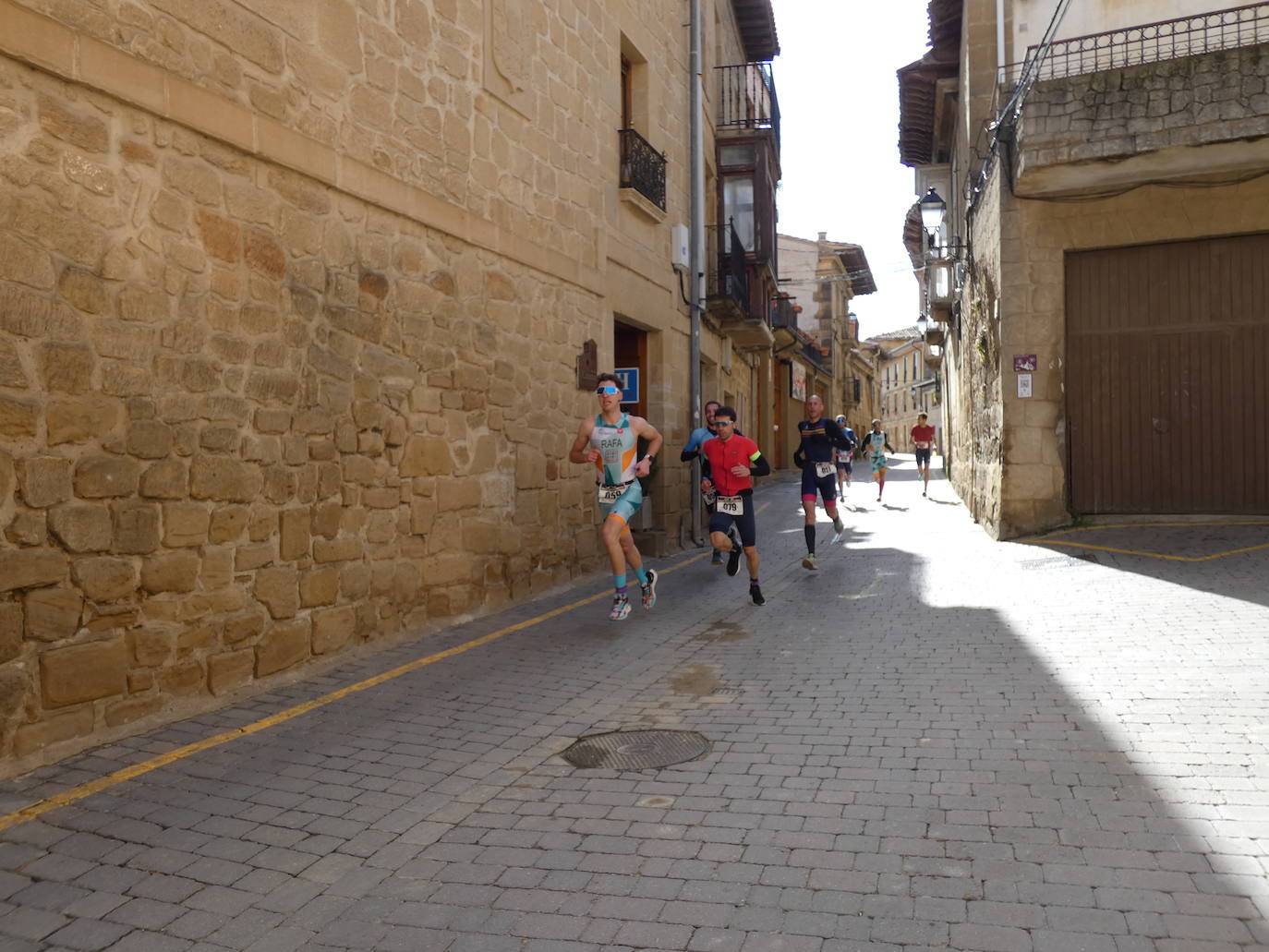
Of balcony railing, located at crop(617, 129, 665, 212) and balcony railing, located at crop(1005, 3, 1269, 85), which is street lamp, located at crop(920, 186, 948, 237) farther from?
balcony railing, located at crop(617, 129, 665, 212)

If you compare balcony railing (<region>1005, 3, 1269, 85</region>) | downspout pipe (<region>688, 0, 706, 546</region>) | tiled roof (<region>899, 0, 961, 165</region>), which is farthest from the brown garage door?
tiled roof (<region>899, 0, 961, 165</region>)

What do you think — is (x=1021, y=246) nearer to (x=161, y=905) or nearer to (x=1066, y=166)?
(x=1066, y=166)

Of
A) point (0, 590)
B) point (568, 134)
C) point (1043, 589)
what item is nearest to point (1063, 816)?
point (0, 590)

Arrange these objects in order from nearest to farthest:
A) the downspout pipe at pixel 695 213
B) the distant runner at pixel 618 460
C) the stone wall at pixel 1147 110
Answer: the distant runner at pixel 618 460 < the stone wall at pixel 1147 110 < the downspout pipe at pixel 695 213

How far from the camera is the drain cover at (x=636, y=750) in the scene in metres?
4.38

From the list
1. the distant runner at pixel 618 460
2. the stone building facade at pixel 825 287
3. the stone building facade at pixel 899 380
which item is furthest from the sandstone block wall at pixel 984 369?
the stone building facade at pixel 899 380

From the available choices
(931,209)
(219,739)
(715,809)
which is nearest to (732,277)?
(931,209)

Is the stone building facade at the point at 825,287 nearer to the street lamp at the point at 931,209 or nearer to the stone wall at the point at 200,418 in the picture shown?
the street lamp at the point at 931,209

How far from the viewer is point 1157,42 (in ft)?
37.5

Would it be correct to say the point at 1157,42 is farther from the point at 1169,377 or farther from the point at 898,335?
the point at 898,335

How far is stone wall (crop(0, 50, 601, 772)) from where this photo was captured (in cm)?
436

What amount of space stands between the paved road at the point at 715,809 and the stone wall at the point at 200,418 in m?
0.40

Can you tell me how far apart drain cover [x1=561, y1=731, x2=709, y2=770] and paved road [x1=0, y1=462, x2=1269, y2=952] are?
0.10 m

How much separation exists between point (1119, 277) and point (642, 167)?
5.54 meters
